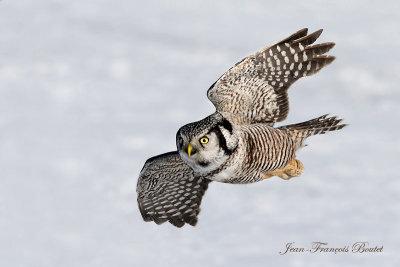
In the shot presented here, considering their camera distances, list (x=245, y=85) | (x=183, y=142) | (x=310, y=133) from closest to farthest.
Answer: (x=183, y=142) → (x=245, y=85) → (x=310, y=133)

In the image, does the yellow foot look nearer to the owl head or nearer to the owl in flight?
the owl in flight

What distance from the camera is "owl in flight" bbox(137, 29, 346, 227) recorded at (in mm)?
8242

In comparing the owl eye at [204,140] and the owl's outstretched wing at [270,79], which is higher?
the owl's outstretched wing at [270,79]

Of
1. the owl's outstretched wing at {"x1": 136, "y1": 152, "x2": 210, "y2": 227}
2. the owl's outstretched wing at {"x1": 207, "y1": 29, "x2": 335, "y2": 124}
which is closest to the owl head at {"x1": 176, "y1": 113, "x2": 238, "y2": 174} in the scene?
the owl's outstretched wing at {"x1": 207, "y1": 29, "x2": 335, "y2": 124}

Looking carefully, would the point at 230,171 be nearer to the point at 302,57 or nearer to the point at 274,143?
the point at 274,143

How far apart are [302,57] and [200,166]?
1.53 meters

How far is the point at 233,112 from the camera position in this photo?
8.75 m

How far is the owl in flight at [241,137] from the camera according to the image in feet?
27.0

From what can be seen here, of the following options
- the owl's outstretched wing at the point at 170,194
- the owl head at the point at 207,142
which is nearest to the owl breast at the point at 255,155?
the owl head at the point at 207,142

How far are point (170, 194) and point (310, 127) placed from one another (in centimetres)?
155

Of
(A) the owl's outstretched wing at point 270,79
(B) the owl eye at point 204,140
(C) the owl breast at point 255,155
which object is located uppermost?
(A) the owl's outstretched wing at point 270,79

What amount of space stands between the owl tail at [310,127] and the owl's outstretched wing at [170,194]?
1.04m

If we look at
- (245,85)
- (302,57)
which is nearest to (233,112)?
(245,85)

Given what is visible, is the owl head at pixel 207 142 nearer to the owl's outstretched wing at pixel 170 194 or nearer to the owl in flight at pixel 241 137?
the owl in flight at pixel 241 137
